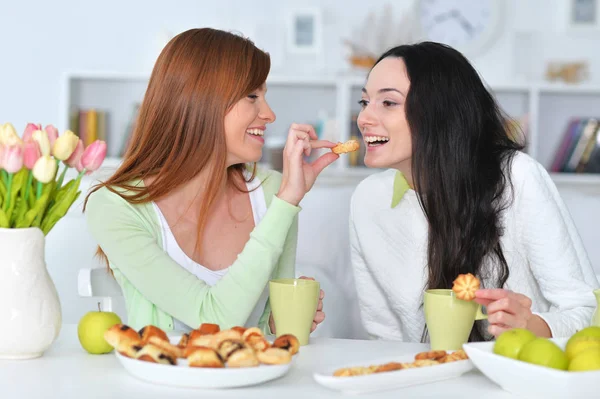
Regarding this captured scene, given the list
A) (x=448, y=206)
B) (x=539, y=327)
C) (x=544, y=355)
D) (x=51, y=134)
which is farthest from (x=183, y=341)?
(x=448, y=206)

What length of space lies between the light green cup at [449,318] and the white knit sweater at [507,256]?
0.86 feet

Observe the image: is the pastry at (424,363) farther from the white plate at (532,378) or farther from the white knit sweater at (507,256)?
the white knit sweater at (507,256)

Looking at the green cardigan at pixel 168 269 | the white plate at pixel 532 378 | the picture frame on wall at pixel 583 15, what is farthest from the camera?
the picture frame on wall at pixel 583 15

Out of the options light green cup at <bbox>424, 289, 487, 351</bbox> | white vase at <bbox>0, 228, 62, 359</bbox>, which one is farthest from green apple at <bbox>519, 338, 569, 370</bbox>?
white vase at <bbox>0, 228, 62, 359</bbox>

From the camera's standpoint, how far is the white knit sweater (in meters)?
1.63

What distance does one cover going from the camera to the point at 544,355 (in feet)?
3.15

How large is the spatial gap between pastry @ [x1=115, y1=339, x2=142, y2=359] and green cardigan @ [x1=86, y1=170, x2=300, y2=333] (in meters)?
0.39

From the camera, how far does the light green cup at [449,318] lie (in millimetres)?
1207

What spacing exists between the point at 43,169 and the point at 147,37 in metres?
3.22

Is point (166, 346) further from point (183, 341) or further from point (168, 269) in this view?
point (168, 269)

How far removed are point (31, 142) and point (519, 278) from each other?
111 centimetres

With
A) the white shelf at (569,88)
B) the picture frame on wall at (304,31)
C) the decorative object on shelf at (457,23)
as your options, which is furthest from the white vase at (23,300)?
the white shelf at (569,88)

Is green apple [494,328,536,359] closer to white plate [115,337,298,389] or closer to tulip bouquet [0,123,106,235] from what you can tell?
white plate [115,337,298,389]

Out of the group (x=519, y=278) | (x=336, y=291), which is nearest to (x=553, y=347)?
(x=519, y=278)
